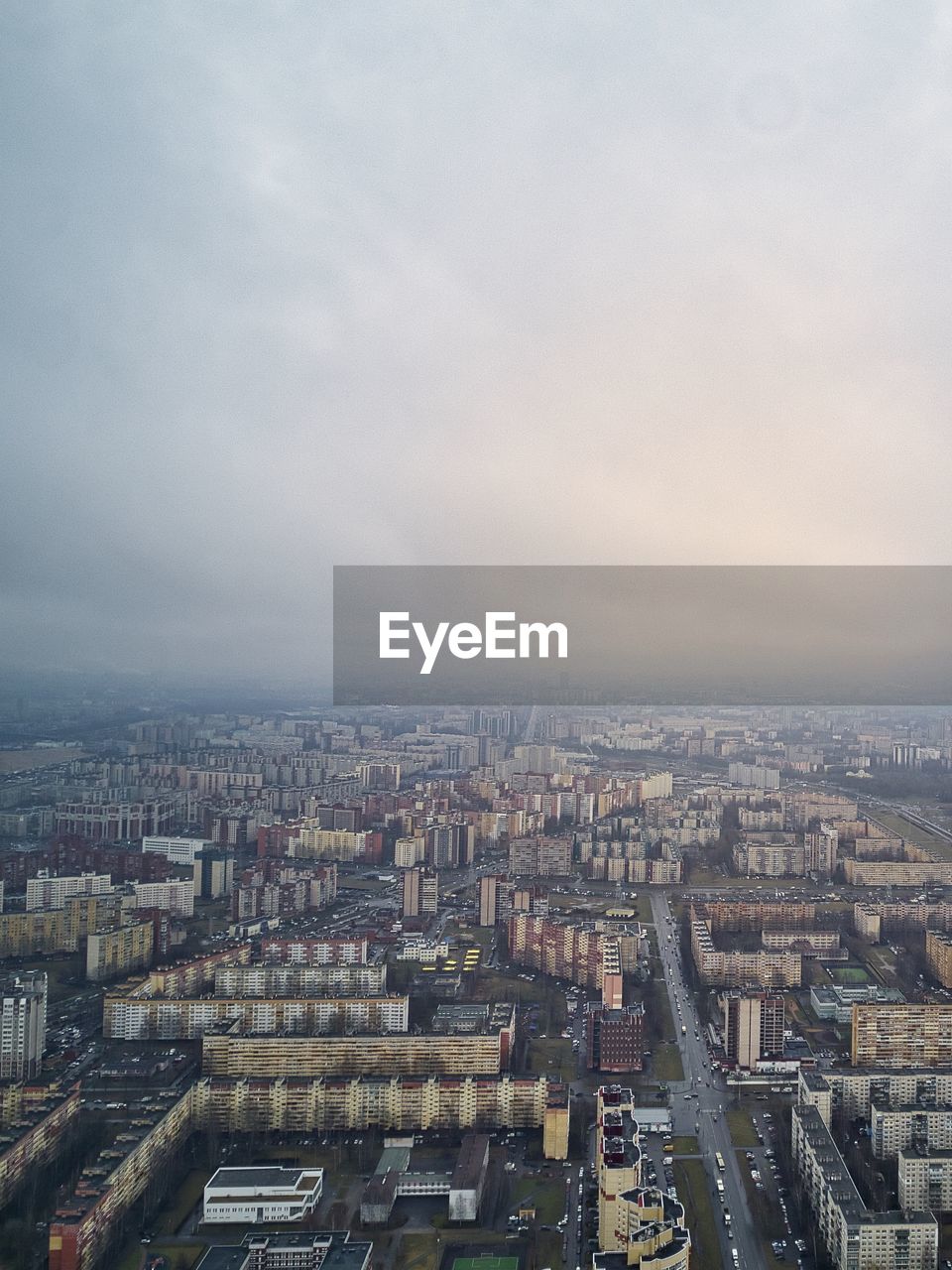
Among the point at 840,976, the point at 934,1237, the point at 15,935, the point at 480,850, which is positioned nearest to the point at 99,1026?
the point at 15,935

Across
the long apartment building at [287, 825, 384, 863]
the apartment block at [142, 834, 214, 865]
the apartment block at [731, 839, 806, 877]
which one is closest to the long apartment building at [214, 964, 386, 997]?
the apartment block at [142, 834, 214, 865]

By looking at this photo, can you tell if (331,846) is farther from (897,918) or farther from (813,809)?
(813,809)

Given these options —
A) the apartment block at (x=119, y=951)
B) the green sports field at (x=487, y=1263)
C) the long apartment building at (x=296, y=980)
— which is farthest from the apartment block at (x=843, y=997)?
the apartment block at (x=119, y=951)

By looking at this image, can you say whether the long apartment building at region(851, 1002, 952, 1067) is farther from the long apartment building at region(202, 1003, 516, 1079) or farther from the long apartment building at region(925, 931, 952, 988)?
the long apartment building at region(202, 1003, 516, 1079)

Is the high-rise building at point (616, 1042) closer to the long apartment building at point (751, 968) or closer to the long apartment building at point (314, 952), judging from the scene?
the long apartment building at point (751, 968)

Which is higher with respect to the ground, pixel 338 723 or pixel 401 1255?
pixel 338 723

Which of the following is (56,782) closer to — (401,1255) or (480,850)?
(480,850)
